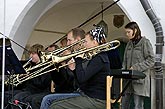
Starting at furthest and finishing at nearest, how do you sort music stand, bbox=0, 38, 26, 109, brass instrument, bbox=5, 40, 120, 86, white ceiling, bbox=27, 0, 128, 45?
1. white ceiling, bbox=27, 0, 128, 45
2. music stand, bbox=0, 38, 26, 109
3. brass instrument, bbox=5, 40, 120, 86

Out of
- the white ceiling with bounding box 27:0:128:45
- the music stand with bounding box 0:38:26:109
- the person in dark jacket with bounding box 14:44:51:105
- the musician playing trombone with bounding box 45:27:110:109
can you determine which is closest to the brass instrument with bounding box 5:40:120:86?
the musician playing trombone with bounding box 45:27:110:109

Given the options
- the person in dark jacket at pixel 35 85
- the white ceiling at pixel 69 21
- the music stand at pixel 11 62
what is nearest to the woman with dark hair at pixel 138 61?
the person in dark jacket at pixel 35 85

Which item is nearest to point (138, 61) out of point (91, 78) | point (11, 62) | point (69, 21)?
point (91, 78)

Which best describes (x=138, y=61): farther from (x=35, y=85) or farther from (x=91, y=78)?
(x=35, y=85)

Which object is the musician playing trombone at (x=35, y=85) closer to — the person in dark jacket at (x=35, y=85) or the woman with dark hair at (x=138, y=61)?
the person in dark jacket at (x=35, y=85)

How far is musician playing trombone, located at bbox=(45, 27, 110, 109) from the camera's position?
12.7 feet

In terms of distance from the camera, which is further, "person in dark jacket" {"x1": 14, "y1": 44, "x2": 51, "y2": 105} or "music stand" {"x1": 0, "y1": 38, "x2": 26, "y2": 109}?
"person in dark jacket" {"x1": 14, "y1": 44, "x2": 51, "y2": 105}

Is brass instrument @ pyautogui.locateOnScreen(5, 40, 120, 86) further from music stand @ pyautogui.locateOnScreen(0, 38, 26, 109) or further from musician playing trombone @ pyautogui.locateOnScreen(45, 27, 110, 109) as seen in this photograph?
music stand @ pyautogui.locateOnScreen(0, 38, 26, 109)

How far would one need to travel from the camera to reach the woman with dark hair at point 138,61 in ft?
15.4

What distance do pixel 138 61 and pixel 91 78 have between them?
0.99m

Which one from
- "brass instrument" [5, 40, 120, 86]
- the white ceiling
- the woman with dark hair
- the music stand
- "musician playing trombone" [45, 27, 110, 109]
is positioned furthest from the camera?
the white ceiling

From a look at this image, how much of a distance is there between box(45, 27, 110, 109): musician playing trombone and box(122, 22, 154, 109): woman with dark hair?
721 mm

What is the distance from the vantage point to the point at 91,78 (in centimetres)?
396

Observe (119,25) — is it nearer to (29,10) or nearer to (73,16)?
(73,16)
